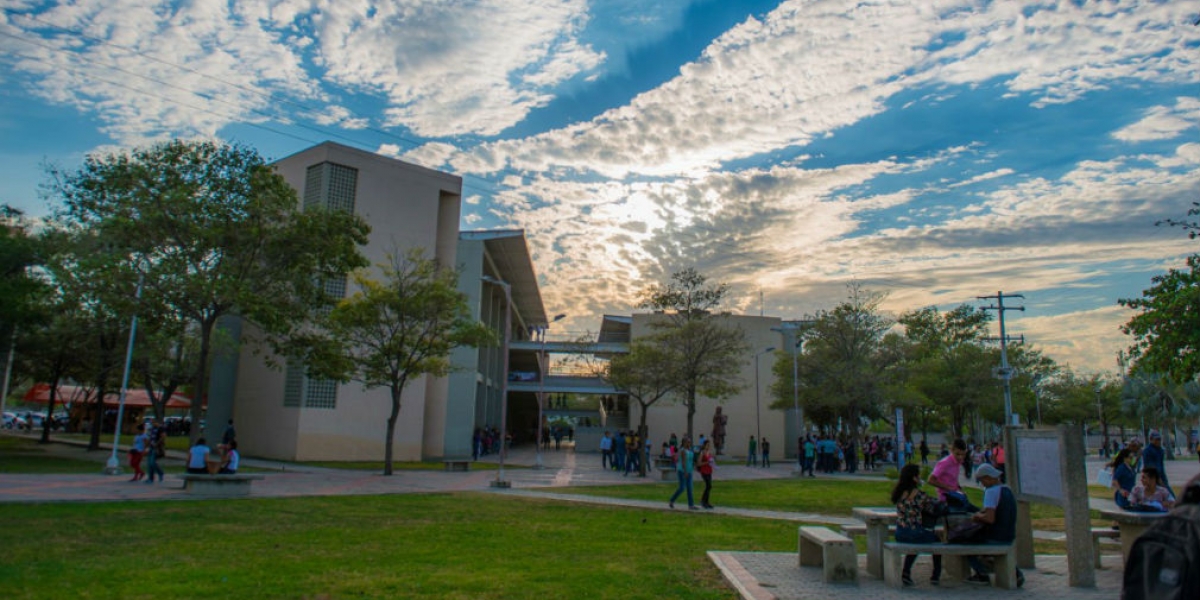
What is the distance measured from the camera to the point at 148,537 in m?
10.6

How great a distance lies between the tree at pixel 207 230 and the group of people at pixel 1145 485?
21705mm

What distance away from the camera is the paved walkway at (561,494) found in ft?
25.2

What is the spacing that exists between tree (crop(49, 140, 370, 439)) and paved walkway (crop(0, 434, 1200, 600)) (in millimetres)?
4302

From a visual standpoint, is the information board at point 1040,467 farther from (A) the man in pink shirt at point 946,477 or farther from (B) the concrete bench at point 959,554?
(B) the concrete bench at point 959,554

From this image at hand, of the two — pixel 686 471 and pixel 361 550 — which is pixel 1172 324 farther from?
pixel 361 550

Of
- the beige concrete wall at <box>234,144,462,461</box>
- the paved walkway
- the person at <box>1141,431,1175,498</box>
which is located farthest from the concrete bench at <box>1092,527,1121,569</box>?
the beige concrete wall at <box>234,144,462,461</box>

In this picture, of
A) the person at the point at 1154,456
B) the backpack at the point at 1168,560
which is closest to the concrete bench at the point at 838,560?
the backpack at the point at 1168,560

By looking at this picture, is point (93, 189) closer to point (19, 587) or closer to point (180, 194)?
point (180, 194)

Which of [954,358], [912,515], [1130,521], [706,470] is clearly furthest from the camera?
[954,358]

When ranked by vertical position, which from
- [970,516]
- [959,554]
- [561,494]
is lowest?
[561,494]

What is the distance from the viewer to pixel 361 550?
9.88m

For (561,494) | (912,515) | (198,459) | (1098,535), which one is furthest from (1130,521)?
(198,459)

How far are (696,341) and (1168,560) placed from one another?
1195 inches

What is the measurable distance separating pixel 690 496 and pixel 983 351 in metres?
45.2
